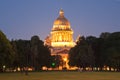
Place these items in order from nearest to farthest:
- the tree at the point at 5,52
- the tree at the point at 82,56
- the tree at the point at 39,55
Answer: the tree at the point at 5,52
the tree at the point at 39,55
the tree at the point at 82,56

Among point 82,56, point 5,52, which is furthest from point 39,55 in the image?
point 5,52

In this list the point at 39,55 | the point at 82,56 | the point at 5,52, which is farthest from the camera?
the point at 39,55

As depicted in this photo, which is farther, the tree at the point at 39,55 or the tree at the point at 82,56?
the tree at the point at 82,56

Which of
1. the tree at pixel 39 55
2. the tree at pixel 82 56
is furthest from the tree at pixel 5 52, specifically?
the tree at pixel 82 56

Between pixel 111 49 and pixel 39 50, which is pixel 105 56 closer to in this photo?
pixel 111 49

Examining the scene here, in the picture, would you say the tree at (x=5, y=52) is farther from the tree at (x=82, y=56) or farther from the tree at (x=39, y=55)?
the tree at (x=82, y=56)

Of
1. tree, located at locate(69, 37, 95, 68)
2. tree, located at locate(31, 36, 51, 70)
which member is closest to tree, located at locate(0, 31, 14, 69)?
tree, located at locate(31, 36, 51, 70)

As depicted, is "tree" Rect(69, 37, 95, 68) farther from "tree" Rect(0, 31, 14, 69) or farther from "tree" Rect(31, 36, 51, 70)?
"tree" Rect(0, 31, 14, 69)

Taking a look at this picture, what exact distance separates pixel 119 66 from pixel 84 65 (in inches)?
665

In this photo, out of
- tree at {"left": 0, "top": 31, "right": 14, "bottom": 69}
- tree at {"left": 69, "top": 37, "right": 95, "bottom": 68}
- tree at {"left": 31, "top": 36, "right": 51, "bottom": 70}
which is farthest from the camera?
tree at {"left": 69, "top": 37, "right": 95, "bottom": 68}

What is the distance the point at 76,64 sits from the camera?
489 feet

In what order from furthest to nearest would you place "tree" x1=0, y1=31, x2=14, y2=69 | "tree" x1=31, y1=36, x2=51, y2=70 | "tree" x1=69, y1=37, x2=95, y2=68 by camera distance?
"tree" x1=69, y1=37, x2=95, y2=68 → "tree" x1=31, y1=36, x2=51, y2=70 → "tree" x1=0, y1=31, x2=14, y2=69

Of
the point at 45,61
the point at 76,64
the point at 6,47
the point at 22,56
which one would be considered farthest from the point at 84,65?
the point at 6,47

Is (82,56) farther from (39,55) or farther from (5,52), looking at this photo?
(5,52)
